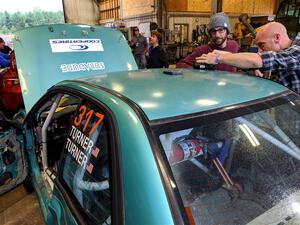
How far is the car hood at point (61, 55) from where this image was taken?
8.71 feet

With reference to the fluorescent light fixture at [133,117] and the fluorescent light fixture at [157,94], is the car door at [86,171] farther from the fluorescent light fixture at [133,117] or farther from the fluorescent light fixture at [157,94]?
the fluorescent light fixture at [157,94]

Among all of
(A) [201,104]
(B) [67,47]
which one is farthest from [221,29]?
(A) [201,104]

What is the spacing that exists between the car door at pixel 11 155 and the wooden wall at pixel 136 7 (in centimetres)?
1228

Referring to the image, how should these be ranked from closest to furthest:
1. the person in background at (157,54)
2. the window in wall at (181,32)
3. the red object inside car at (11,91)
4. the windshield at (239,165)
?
the windshield at (239,165) < the red object inside car at (11,91) < the person in background at (157,54) < the window in wall at (181,32)

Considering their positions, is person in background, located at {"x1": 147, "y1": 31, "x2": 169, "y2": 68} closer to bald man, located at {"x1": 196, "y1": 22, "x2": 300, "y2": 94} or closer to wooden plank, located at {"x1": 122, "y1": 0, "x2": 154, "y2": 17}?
bald man, located at {"x1": 196, "y1": 22, "x2": 300, "y2": 94}

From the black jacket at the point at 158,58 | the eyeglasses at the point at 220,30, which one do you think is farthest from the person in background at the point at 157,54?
the eyeglasses at the point at 220,30

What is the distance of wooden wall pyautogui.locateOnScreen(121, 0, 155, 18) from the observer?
44.6ft

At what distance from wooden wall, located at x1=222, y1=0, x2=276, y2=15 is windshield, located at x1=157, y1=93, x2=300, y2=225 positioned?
559 inches

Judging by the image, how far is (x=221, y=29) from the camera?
8.46 feet

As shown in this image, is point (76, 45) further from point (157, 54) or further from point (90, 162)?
point (157, 54)

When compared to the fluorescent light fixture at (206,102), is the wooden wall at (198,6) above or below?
above

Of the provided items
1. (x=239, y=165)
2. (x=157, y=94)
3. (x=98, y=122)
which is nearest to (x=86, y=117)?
(x=98, y=122)

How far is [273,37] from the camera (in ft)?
5.85

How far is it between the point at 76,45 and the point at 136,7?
13207mm
